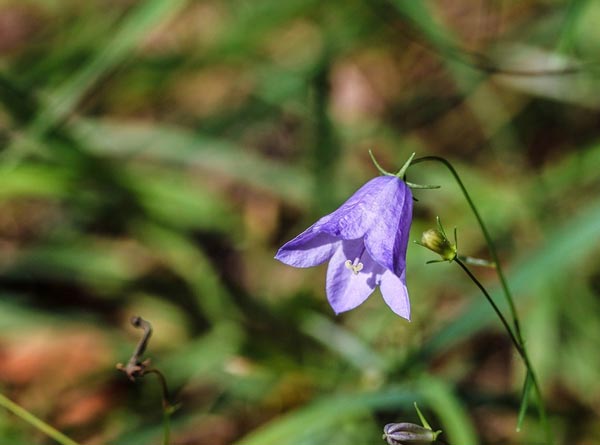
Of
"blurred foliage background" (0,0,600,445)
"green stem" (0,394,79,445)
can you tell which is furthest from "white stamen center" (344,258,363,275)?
"green stem" (0,394,79,445)

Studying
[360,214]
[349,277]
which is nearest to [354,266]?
[349,277]

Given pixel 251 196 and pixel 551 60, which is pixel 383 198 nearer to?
pixel 551 60

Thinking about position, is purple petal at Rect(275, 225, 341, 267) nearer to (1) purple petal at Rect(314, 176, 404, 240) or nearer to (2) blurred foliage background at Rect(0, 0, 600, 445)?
(1) purple petal at Rect(314, 176, 404, 240)

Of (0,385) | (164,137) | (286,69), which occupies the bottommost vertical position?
(0,385)

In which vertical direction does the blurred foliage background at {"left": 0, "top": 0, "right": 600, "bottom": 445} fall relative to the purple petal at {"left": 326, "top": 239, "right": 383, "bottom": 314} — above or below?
below

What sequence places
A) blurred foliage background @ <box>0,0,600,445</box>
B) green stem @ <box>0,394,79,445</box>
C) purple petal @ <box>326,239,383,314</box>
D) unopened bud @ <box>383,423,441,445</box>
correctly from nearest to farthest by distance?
unopened bud @ <box>383,423,441,445</box> → purple petal @ <box>326,239,383,314</box> → green stem @ <box>0,394,79,445</box> → blurred foliage background @ <box>0,0,600,445</box>

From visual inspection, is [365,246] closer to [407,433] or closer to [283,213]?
[407,433]

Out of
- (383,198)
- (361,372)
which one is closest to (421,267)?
(361,372)
